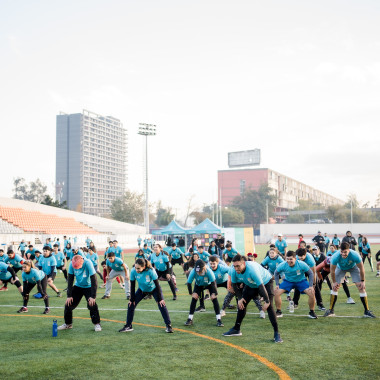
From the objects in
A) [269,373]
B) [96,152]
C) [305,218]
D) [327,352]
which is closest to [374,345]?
[327,352]

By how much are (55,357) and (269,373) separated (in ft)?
13.4

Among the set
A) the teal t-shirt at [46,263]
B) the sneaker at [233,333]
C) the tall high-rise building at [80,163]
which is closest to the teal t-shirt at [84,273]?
the sneaker at [233,333]

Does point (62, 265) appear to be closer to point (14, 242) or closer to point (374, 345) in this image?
point (374, 345)

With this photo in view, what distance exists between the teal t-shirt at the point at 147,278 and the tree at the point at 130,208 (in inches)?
3926

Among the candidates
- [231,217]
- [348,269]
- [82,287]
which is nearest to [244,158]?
[231,217]

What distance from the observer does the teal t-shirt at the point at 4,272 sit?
49.5 ft

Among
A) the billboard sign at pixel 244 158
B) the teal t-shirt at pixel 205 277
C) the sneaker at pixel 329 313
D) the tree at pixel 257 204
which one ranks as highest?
the billboard sign at pixel 244 158

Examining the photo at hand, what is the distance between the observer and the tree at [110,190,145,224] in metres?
109

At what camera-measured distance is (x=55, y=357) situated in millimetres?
8102

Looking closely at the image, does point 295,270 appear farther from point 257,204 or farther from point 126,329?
point 257,204

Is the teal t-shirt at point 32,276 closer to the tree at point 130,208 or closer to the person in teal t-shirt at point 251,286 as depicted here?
the person in teal t-shirt at point 251,286

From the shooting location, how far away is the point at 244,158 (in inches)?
4751

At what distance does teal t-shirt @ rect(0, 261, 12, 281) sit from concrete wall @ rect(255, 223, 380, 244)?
6267cm

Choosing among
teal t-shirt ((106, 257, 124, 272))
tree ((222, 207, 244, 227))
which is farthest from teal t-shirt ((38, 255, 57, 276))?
tree ((222, 207, 244, 227))
